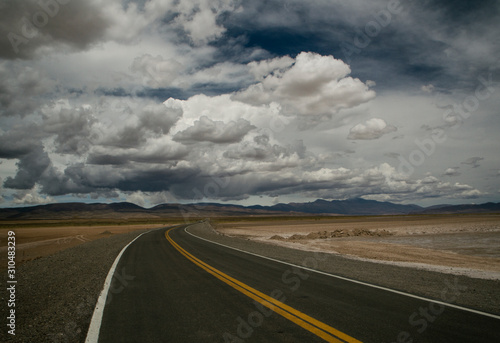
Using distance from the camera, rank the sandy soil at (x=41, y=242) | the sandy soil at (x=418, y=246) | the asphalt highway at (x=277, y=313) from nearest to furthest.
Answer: the asphalt highway at (x=277, y=313), the sandy soil at (x=418, y=246), the sandy soil at (x=41, y=242)

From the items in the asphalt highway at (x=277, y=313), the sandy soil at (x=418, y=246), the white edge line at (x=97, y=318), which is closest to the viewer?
the asphalt highway at (x=277, y=313)

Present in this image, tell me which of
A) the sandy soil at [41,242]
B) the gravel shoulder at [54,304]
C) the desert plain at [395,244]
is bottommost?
the sandy soil at [41,242]

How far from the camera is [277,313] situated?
6348 millimetres

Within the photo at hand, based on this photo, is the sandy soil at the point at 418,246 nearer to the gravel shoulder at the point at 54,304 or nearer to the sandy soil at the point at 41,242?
the gravel shoulder at the point at 54,304

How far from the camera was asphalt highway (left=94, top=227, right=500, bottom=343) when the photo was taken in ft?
17.2

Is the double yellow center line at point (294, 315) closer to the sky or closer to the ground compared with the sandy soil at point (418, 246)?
closer to the sky

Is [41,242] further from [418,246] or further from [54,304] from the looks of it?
[418,246]

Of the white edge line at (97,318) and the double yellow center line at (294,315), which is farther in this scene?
the white edge line at (97,318)

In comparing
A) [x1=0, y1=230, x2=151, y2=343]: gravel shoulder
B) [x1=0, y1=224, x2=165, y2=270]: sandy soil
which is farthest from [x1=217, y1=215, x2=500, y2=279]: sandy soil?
[x1=0, y1=224, x2=165, y2=270]: sandy soil

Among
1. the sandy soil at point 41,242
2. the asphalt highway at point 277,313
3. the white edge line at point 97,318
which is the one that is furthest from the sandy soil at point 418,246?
the sandy soil at point 41,242

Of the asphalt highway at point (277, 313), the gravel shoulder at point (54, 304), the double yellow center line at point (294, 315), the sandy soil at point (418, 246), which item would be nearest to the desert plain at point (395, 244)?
the sandy soil at point (418, 246)

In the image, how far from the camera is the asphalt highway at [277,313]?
5.25 metres

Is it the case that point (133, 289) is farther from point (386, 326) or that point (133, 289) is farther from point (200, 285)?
point (386, 326)

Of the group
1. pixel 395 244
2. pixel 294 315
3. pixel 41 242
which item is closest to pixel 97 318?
pixel 294 315
